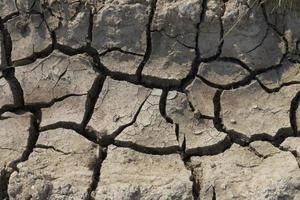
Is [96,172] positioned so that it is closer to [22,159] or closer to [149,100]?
[22,159]

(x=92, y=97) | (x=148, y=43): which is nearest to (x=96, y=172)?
(x=92, y=97)

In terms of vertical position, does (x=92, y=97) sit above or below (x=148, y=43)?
below

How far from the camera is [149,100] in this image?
3609mm

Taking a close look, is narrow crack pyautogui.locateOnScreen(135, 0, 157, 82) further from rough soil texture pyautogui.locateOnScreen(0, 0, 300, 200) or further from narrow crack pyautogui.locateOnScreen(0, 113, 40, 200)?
narrow crack pyautogui.locateOnScreen(0, 113, 40, 200)

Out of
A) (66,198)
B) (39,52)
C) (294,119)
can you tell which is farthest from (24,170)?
(294,119)

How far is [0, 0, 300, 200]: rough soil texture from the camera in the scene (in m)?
3.24

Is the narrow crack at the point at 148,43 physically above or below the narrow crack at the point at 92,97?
above

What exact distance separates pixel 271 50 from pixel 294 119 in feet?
1.59

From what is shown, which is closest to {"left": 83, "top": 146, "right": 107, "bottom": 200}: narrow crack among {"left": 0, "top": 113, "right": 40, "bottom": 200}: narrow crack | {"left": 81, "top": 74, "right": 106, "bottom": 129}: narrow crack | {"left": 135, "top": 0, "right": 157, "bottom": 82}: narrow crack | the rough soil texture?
the rough soil texture

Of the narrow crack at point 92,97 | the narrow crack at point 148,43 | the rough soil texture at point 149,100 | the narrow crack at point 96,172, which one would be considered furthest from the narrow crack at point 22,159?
the narrow crack at point 148,43

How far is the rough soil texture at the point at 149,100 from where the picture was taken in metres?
3.24

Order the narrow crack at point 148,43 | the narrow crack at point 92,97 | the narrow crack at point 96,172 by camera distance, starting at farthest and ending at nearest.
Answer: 1. the narrow crack at point 148,43
2. the narrow crack at point 92,97
3. the narrow crack at point 96,172

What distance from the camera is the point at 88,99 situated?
3.64 m

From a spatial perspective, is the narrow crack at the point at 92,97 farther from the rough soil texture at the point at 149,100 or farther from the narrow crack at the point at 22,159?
the narrow crack at the point at 22,159
